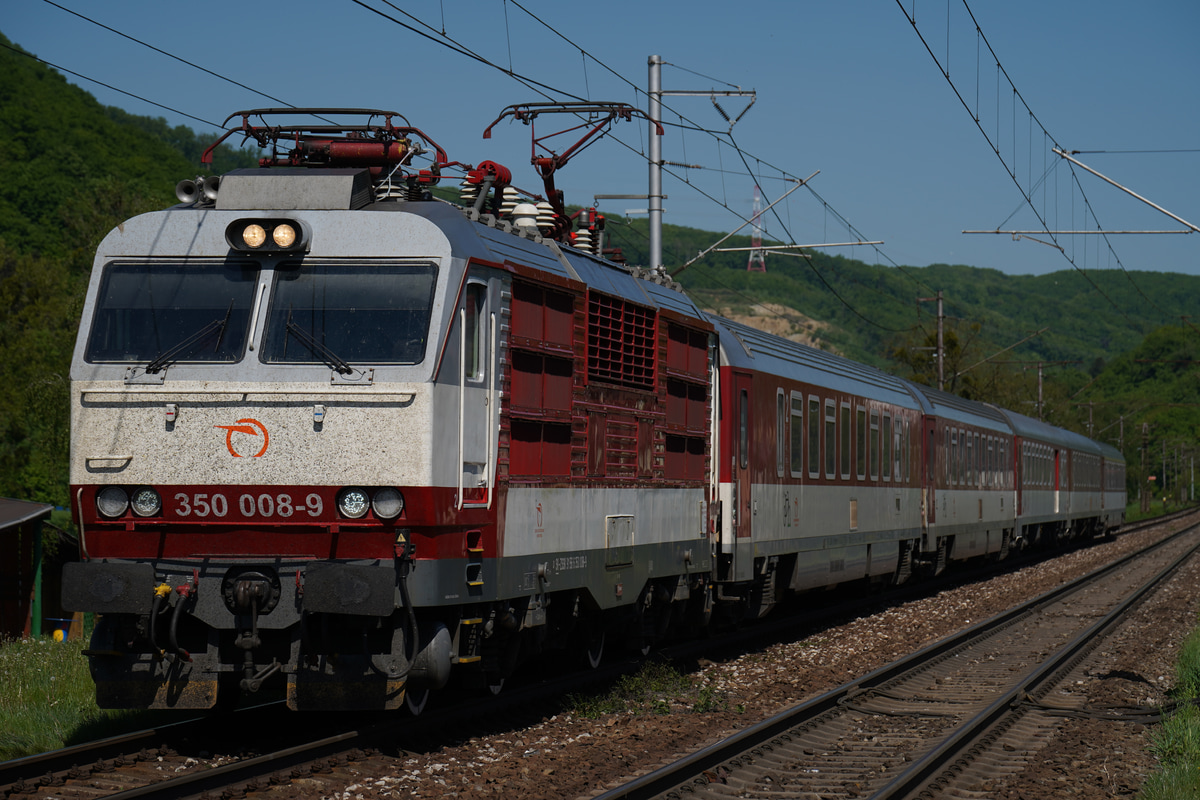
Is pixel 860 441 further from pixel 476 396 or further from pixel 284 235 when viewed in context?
pixel 284 235

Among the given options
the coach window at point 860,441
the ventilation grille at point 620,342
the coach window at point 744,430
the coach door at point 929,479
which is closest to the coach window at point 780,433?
the coach window at point 744,430

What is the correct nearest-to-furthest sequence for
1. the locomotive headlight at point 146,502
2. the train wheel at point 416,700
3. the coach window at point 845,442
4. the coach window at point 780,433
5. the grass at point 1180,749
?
the grass at point 1180,749 → the locomotive headlight at point 146,502 → the train wheel at point 416,700 → the coach window at point 780,433 → the coach window at point 845,442

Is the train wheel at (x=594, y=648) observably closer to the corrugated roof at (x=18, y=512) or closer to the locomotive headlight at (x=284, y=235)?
the locomotive headlight at (x=284, y=235)

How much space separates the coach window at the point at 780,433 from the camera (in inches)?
653

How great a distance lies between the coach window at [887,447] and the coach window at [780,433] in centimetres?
520

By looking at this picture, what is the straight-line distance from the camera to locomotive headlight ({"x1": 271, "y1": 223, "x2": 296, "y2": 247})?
29.4 feet

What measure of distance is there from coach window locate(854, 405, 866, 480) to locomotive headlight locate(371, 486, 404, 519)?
41.5 feet

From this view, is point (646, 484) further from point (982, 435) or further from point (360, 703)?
point (982, 435)

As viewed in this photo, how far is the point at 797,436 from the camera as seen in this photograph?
17531mm

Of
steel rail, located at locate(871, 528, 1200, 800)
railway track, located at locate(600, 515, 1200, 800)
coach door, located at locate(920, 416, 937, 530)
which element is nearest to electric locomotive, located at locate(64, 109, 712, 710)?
railway track, located at locate(600, 515, 1200, 800)

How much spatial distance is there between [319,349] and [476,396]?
1.15 m

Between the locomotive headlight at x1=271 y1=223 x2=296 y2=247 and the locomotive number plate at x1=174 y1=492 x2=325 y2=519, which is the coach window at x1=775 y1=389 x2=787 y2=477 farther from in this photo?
the locomotive number plate at x1=174 y1=492 x2=325 y2=519

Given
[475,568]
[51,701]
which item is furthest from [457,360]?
[51,701]

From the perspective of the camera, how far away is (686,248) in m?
167
